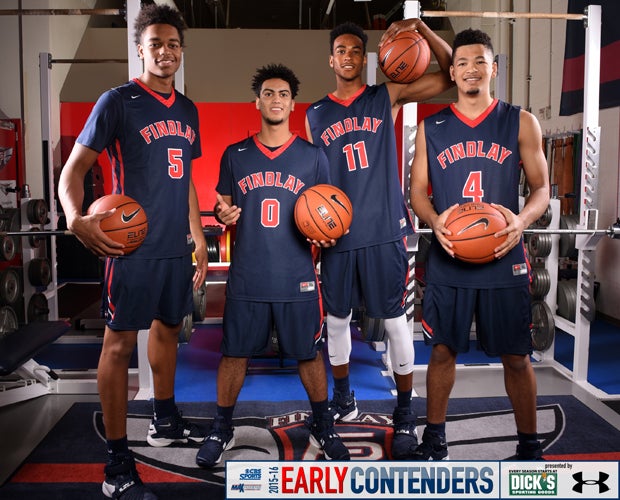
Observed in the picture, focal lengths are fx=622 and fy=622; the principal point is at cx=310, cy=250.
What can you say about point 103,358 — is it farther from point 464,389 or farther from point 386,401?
point 464,389

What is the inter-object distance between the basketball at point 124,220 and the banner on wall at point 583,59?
387cm

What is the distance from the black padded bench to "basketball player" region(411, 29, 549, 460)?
1867 mm

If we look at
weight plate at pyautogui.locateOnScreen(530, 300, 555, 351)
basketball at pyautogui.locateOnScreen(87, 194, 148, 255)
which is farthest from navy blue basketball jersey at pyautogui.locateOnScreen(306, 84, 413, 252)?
weight plate at pyautogui.locateOnScreen(530, 300, 555, 351)

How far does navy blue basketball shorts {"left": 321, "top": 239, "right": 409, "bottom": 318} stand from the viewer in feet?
9.36

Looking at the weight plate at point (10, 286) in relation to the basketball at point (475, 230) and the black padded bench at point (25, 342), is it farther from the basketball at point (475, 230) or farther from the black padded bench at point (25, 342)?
the basketball at point (475, 230)

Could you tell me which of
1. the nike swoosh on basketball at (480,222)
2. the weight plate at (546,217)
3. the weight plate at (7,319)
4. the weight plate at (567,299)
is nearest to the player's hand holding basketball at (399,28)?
the nike swoosh on basketball at (480,222)

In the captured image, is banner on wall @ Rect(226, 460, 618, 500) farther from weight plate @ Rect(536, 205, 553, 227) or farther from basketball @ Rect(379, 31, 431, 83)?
weight plate @ Rect(536, 205, 553, 227)

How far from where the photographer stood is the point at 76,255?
26.3 feet

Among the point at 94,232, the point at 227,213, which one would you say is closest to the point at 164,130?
the point at 227,213

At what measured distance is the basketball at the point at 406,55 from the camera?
9.14ft

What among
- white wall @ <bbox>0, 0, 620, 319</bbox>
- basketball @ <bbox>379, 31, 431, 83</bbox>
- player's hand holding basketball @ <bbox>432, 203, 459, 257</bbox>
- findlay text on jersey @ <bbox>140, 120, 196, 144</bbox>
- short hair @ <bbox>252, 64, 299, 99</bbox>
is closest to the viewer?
player's hand holding basketball @ <bbox>432, 203, 459, 257</bbox>

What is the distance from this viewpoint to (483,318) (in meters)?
2.45

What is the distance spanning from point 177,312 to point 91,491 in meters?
0.78

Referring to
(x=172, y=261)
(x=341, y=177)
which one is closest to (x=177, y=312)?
(x=172, y=261)
